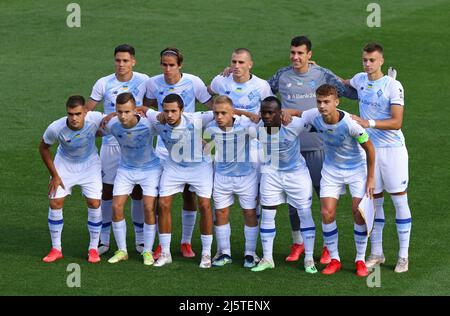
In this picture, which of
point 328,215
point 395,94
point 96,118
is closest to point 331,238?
point 328,215

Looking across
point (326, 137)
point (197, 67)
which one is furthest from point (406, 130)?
point (326, 137)

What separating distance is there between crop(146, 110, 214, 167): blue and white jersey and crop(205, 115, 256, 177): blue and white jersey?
118 mm

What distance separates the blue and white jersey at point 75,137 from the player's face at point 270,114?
1976 millimetres

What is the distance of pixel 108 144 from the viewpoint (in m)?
14.5

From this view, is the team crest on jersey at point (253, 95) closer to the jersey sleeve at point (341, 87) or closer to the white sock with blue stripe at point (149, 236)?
the jersey sleeve at point (341, 87)

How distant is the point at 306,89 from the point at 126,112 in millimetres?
2146

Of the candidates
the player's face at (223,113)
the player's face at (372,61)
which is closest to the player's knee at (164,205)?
the player's face at (223,113)

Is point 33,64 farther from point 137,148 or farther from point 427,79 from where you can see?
point 137,148

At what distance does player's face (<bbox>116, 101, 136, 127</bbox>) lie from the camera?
44.4ft

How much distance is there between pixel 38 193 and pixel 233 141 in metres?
4.03

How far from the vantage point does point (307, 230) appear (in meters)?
13.6

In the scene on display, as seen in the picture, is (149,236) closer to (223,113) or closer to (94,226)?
(94,226)

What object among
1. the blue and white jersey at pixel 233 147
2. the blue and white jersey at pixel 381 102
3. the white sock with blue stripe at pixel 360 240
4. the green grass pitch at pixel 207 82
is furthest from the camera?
the blue and white jersey at pixel 233 147

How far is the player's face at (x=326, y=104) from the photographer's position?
13047 millimetres
